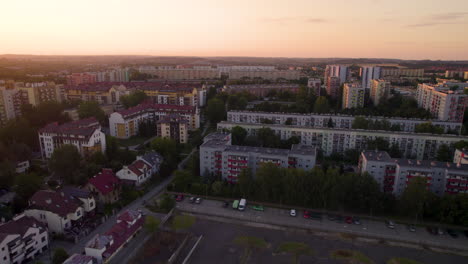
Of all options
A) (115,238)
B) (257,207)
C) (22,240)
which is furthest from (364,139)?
(22,240)

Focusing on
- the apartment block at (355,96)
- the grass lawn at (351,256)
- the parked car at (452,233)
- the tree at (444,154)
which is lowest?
the grass lawn at (351,256)

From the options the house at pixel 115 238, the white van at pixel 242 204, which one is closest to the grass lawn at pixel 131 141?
the house at pixel 115 238

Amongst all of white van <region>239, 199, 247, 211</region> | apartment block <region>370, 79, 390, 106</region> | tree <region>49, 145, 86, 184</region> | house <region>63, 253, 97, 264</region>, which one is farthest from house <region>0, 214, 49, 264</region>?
apartment block <region>370, 79, 390, 106</region>

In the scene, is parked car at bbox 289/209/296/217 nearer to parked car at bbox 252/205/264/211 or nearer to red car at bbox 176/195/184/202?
parked car at bbox 252/205/264/211

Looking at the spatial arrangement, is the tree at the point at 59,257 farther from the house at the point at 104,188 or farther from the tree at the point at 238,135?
the tree at the point at 238,135

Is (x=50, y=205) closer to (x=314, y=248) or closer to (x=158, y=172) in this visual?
(x=158, y=172)

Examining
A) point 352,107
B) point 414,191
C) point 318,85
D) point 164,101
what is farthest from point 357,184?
point 318,85
